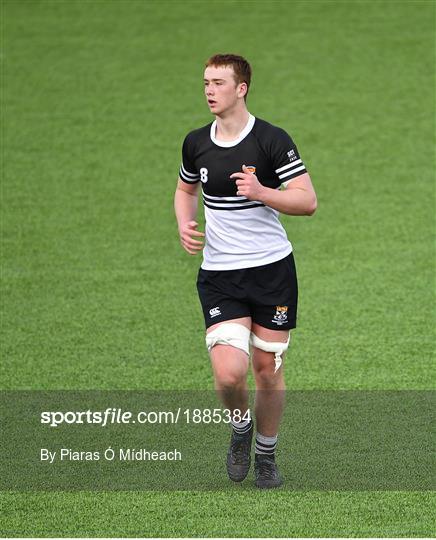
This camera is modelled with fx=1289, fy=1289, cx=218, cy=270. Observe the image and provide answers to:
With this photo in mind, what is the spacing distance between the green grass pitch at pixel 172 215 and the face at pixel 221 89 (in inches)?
68.6

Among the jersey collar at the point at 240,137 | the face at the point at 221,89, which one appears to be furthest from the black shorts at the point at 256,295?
the face at the point at 221,89

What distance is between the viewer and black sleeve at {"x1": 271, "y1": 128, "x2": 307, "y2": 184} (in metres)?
5.61

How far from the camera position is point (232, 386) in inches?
227

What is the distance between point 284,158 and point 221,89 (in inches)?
16.1

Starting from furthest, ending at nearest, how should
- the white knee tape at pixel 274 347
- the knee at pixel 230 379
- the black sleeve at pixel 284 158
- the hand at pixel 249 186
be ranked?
the white knee tape at pixel 274 347
the knee at pixel 230 379
the black sleeve at pixel 284 158
the hand at pixel 249 186

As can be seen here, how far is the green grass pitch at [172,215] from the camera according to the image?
577cm

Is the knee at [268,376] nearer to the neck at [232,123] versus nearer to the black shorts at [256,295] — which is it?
the black shorts at [256,295]

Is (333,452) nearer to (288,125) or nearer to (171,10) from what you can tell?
(288,125)

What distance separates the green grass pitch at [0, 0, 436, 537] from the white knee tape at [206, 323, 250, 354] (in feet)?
2.27

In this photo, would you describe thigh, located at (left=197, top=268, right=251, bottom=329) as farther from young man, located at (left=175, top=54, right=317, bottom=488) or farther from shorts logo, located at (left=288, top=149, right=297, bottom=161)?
shorts logo, located at (left=288, top=149, right=297, bottom=161)

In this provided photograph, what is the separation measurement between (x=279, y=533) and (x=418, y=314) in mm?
3403

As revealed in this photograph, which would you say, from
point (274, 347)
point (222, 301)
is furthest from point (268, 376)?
point (222, 301)

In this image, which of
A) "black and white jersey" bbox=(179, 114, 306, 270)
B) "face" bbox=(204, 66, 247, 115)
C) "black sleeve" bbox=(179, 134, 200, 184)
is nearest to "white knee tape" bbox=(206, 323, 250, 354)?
"black and white jersey" bbox=(179, 114, 306, 270)

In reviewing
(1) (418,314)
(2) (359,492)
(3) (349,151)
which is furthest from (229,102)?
(3) (349,151)
